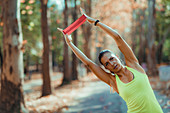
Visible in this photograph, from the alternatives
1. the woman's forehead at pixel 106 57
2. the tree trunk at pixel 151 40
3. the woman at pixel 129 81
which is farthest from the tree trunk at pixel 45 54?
the tree trunk at pixel 151 40

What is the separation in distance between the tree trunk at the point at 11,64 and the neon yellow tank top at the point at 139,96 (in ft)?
17.5

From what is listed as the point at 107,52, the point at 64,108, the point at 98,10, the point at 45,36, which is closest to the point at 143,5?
the point at 98,10

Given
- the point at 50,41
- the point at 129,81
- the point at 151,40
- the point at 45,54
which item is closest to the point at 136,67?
the point at 129,81

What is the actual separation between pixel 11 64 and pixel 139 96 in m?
5.58

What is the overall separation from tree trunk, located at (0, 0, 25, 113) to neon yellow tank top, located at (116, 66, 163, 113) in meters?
5.35

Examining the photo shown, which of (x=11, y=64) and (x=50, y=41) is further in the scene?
(x=50, y=41)

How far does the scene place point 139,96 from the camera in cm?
257

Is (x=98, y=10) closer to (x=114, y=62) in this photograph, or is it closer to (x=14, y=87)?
(x=14, y=87)

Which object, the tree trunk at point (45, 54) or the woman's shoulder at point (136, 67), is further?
the tree trunk at point (45, 54)

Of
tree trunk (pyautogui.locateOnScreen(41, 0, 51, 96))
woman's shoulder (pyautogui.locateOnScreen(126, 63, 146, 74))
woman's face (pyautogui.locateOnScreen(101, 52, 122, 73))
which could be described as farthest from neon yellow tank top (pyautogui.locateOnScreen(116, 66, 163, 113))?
tree trunk (pyautogui.locateOnScreen(41, 0, 51, 96))

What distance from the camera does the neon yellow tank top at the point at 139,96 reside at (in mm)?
2555

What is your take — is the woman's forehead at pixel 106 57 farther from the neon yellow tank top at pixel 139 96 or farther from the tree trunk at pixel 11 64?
the tree trunk at pixel 11 64

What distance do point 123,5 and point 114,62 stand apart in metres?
26.6

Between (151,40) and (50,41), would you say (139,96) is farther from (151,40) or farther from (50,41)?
(151,40)
